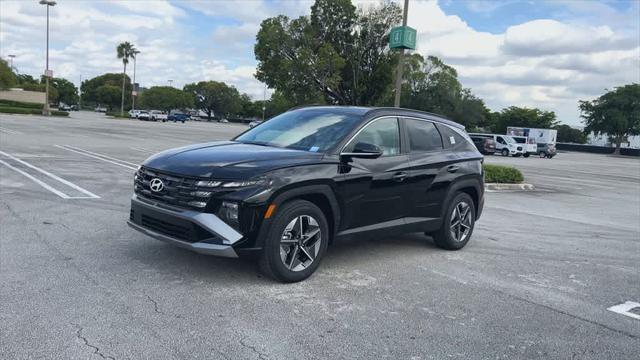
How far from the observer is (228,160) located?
15.4 ft

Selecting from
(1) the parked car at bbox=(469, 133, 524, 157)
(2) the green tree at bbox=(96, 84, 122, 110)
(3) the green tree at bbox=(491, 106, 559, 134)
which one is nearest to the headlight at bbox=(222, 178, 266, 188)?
(1) the parked car at bbox=(469, 133, 524, 157)

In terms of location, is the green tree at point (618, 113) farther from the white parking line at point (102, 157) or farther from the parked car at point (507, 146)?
the white parking line at point (102, 157)

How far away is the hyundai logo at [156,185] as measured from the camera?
4.75 meters

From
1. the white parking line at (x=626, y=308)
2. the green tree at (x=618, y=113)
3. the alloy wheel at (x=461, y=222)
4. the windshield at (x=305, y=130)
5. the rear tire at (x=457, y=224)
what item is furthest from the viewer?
the green tree at (x=618, y=113)

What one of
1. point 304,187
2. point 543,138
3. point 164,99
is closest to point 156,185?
point 304,187

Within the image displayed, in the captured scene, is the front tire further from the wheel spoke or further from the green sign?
the green sign

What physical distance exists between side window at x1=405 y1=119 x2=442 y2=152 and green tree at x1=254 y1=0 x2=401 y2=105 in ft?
A: 97.3

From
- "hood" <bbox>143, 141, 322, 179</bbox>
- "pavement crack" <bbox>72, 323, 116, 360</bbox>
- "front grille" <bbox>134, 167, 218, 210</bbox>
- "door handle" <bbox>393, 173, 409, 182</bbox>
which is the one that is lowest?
"pavement crack" <bbox>72, 323, 116, 360</bbox>

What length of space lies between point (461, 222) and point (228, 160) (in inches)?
133

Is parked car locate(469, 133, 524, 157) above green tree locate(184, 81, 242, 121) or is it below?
below

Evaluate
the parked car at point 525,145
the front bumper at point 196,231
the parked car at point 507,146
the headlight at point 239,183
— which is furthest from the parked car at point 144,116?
the headlight at point 239,183

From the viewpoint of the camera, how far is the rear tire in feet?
21.1

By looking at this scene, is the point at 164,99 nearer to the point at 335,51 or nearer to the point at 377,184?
the point at 335,51

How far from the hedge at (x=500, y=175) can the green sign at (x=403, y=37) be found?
421 centimetres
